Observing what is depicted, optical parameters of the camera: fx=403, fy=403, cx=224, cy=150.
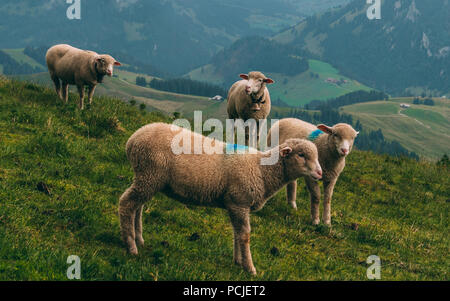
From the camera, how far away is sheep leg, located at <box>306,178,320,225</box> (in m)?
9.77

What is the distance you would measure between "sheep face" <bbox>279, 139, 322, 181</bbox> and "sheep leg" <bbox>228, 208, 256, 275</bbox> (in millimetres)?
1115

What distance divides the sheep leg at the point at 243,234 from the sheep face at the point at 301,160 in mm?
1115

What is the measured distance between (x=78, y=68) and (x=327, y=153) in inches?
370

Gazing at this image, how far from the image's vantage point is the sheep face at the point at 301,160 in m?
6.93

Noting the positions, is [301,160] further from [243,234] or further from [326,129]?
[326,129]

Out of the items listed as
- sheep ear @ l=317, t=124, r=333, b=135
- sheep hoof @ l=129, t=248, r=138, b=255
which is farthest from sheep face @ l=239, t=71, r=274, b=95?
sheep hoof @ l=129, t=248, r=138, b=255

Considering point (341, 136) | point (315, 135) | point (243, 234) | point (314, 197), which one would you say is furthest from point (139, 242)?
point (315, 135)

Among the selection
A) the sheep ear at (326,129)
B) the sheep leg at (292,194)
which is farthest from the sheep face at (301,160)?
the sheep leg at (292,194)

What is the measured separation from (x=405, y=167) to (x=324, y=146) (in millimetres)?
7039

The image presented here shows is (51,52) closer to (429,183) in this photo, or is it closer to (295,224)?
(295,224)

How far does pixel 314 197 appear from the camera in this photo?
980 centimetres

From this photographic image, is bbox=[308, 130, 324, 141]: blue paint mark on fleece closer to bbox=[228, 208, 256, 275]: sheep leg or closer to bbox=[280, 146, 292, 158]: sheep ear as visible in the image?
bbox=[280, 146, 292, 158]: sheep ear

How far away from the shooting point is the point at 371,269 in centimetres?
765

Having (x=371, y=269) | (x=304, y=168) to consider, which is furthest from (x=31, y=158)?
(x=371, y=269)
